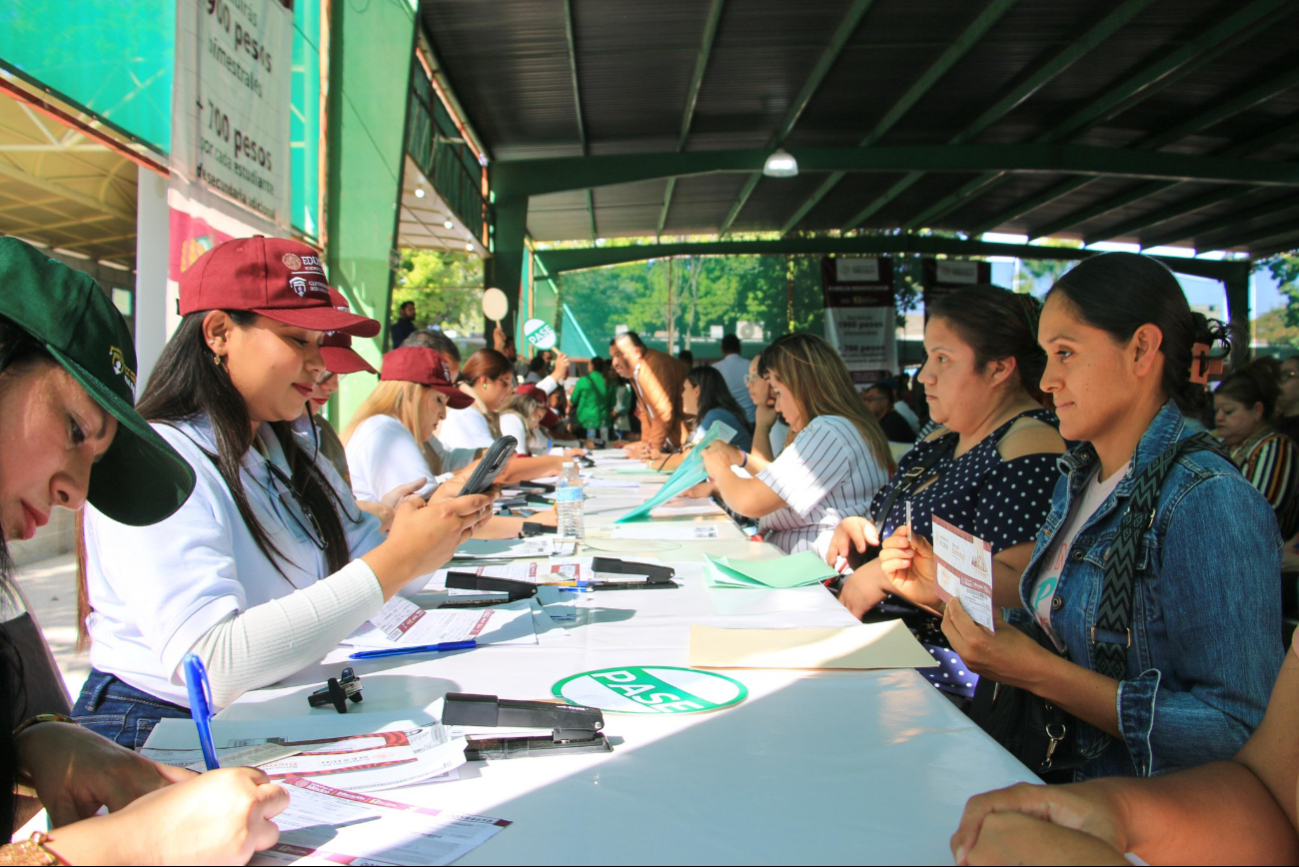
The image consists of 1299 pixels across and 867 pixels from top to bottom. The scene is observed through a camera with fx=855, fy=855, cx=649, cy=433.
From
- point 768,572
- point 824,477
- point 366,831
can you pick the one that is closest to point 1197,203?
point 824,477

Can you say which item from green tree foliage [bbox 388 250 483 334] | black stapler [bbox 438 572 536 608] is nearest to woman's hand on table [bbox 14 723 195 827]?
black stapler [bbox 438 572 536 608]

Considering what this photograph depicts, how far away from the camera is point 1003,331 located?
7.58 ft

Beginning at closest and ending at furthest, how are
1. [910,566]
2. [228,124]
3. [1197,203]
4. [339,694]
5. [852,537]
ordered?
1. [339,694]
2. [910,566]
3. [852,537]
4. [228,124]
5. [1197,203]

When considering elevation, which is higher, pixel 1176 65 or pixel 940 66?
pixel 940 66

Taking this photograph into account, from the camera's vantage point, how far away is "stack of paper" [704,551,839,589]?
2.17m

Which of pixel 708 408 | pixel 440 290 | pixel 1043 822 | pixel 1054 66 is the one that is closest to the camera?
pixel 1043 822

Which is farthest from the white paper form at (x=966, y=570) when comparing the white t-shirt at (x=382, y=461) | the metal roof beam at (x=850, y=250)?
the metal roof beam at (x=850, y=250)

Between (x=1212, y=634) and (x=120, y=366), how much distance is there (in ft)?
4.90

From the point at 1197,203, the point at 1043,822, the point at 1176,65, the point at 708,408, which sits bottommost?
the point at 1043,822

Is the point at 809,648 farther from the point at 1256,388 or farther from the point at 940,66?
the point at 940,66

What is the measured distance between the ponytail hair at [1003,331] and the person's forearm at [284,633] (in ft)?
5.55

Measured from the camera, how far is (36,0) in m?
2.47

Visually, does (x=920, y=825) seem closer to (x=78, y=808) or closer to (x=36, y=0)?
(x=78, y=808)

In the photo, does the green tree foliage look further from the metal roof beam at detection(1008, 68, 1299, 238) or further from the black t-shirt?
the metal roof beam at detection(1008, 68, 1299, 238)
